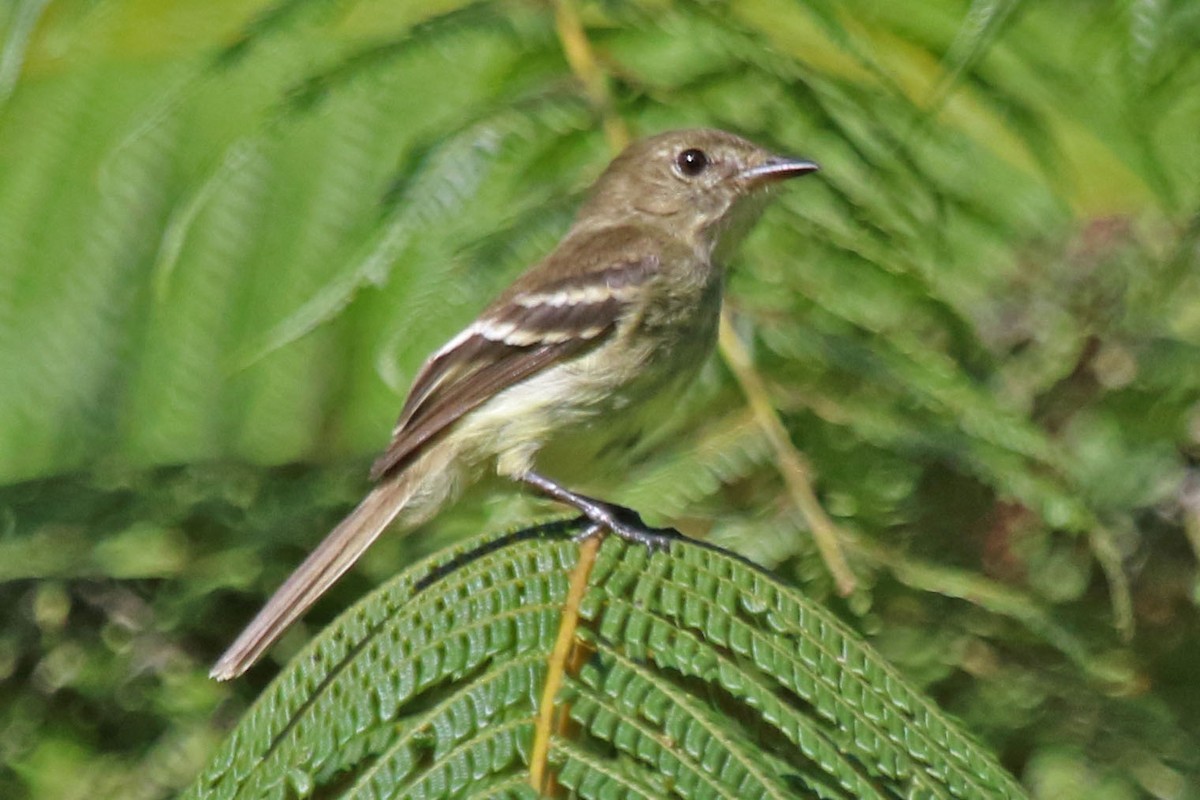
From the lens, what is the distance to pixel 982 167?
4.09m

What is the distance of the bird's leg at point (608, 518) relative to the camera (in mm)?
2820

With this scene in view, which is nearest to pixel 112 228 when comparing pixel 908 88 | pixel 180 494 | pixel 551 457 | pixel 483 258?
pixel 180 494

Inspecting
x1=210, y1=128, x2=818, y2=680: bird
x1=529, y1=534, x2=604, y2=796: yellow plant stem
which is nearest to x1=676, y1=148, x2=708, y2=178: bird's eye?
x1=210, y1=128, x2=818, y2=680: bird

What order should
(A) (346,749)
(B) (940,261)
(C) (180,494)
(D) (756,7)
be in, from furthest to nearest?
(C) (180,494) → (D) (756,7) → (B) (940,261) → (A) (346,749)

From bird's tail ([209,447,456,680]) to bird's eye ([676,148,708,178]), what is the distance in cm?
110

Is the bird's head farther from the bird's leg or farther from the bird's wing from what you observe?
the bird's leg

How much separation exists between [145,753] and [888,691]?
106 inches

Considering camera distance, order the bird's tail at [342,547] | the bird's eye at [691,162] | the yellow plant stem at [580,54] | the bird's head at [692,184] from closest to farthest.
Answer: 1. the bird's tail at [342,547]
2. the yellow plant stem at [580,54]
3. the bird's head at [692,184]
4. the bird's eye at [691,162]

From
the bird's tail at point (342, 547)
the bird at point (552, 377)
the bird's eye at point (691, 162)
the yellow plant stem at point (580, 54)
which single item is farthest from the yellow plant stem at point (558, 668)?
the bird's eye at point (691, 162)

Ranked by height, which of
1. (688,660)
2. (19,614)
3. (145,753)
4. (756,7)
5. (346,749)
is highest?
(756,7)

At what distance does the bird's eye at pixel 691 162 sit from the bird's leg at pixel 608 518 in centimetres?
104

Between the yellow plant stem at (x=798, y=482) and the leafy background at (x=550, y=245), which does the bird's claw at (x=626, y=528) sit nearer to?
the leafy background at (x=550, y=245)

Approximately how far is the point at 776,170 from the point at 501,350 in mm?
844

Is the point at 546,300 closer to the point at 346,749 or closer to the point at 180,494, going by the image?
the point at 180,494
